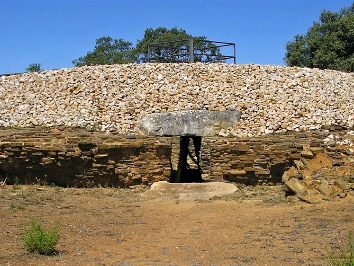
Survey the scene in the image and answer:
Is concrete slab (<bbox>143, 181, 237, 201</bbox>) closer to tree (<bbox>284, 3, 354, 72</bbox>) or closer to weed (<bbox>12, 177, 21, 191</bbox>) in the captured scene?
weed (<bbox>12, 177, 21, 191</bbox>)

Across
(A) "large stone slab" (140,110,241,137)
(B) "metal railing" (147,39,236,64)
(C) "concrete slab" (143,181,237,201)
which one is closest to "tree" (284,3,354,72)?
(B) "metal railing" (147,39,236,64)

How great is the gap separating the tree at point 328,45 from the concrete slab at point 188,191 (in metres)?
13.9

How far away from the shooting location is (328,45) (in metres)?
24.6

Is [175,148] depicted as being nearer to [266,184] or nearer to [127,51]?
[266,184]

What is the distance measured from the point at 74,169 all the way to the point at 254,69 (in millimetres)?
7066

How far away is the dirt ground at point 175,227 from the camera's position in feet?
22.2

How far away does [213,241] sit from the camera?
7641 mm

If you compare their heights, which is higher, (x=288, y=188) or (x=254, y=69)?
(x=254, y=69)

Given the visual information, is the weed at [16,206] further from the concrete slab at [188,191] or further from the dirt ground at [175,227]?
the concrete slab at [188,191]

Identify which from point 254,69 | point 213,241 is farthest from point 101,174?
point 254,69

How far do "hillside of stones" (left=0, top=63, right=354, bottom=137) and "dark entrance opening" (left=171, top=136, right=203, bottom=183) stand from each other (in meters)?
1.59

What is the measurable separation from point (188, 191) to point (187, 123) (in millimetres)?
2432

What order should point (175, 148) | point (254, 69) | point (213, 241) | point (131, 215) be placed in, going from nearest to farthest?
point (213, 241) < point (131, 215) < point (175, 148) < point (254, 69)

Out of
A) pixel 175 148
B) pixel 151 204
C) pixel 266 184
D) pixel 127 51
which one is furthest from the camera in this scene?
pixel 127 51
